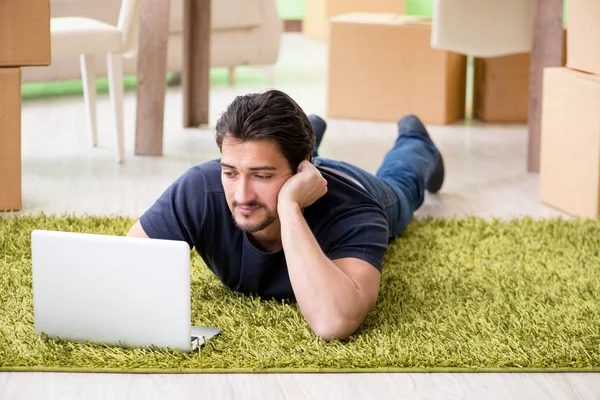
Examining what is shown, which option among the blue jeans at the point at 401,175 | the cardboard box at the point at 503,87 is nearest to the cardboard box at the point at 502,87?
the cardboard box at the point at 503,87

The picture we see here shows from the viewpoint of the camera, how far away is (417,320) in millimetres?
1802

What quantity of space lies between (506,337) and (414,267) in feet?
1.57

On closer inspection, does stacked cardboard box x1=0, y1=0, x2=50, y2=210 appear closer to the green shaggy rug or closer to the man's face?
the green shaggy rug

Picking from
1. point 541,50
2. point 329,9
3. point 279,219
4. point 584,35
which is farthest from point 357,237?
point 329,9

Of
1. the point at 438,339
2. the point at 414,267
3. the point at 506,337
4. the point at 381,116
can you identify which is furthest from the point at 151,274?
the point at 381,116

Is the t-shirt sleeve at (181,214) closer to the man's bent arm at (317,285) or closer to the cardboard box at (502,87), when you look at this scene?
the man's bent arm at (317,285)

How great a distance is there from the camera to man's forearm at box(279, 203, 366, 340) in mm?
1663

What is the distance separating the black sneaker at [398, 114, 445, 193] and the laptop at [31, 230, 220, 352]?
127cm

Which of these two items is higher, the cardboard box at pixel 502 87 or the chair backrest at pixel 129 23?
the chair backrest at pixel 129 23

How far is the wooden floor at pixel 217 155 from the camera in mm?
1533

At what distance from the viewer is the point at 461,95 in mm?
4152

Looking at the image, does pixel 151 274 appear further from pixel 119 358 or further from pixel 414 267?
pixel 414 267

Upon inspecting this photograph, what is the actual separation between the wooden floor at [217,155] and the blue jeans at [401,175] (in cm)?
17
